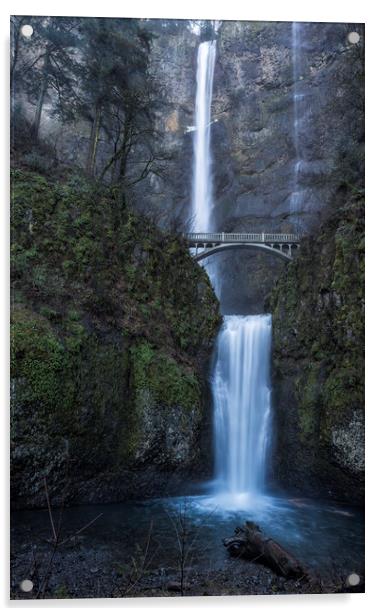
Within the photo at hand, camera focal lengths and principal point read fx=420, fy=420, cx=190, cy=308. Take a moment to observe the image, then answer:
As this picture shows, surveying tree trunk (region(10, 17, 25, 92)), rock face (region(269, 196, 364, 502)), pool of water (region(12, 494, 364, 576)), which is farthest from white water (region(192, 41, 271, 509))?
tree trunk (region(10, 17, 25, 92))

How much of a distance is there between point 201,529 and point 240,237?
9197mm

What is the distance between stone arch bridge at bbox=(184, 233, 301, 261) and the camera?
8883 mm

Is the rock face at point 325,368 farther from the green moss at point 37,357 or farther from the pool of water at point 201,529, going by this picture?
the green moss at point 37,357

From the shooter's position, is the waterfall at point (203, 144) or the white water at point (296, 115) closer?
the white water at point (296, 115)

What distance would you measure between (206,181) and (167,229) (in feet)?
21.2

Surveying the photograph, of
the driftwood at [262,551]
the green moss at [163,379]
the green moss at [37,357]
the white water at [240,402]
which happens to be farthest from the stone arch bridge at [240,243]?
the driftwood at [262,551]

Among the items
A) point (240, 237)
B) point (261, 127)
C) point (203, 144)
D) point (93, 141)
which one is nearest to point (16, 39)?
point (93, 141)

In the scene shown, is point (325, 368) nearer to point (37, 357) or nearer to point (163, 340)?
point (163, 340)

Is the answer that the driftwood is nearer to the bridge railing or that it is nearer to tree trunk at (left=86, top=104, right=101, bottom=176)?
the bridge railing

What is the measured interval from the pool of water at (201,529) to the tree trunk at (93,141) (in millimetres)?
4792

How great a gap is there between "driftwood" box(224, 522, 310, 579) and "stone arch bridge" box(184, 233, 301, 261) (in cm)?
527

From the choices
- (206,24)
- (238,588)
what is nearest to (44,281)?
(206,24)

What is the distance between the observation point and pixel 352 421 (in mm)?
5012

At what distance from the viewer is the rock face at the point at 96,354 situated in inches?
185
